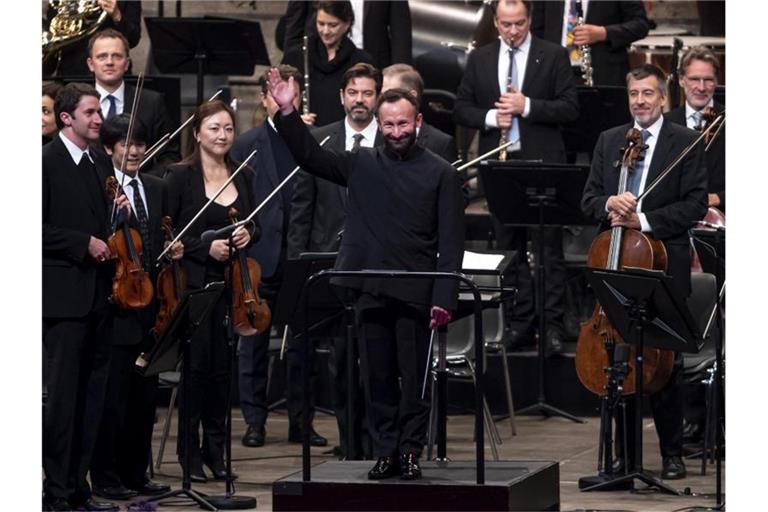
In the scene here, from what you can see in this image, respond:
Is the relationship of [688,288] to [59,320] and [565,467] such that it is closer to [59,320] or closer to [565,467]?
[565,467]

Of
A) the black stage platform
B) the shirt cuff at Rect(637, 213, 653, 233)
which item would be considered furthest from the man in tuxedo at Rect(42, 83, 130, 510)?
the shirt cuff at Rect(637, 213, 653, 233)

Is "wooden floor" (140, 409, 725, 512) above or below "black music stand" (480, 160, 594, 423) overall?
below

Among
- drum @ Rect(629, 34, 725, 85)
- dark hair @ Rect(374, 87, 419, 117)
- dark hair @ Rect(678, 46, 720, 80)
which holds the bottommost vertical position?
dark hair @ Rect(374, 87, 419, 117)

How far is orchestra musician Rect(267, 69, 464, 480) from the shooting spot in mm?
6008

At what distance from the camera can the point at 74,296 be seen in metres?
6.21

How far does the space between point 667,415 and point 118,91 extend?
291cm

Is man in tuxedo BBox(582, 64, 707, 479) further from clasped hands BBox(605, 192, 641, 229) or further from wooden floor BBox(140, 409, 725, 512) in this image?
wooden floor BBox(140, 409, 725, 512)

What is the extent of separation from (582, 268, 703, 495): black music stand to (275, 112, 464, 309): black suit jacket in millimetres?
722

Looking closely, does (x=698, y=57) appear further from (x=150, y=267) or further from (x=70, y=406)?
(x=70, y=406)

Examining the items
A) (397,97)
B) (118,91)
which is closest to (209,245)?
(118,91)

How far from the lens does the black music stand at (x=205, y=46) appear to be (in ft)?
28.8

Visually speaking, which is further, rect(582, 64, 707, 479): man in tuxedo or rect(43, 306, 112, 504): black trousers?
rect(582, 64, 707, 479): man in tuxedo

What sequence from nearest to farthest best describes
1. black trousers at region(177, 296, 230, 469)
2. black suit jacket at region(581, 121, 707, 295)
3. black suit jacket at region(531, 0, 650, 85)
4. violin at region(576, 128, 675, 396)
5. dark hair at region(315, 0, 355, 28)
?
violin at region(576, 128, 675, 396) < black suit jacket at region(581, 121, 707, 295) < black trousers at region(177, 296, 230, 469) < dark hair at region(315, 0, 355, 28) < black suit jacket at region(531, 0, 650, 85)

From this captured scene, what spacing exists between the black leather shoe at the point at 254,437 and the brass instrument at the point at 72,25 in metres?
2.38
